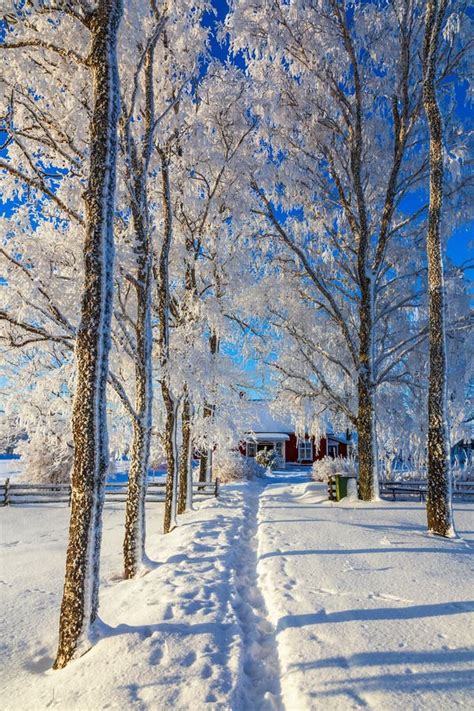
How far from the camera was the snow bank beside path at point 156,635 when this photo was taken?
130 inches

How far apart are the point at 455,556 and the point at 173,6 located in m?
11.7

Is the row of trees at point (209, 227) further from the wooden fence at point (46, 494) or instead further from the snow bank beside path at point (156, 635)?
the wooden fence at point (46, 494)

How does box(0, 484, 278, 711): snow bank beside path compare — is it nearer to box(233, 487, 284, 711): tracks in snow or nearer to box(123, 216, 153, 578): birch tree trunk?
box(233, 487, 284, 711): tracks in snow

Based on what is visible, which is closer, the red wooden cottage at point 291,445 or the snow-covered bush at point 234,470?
the snow-covered bush at point 234,470

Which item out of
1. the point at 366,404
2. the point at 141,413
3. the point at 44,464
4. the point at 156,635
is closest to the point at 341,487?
the point at 366,404

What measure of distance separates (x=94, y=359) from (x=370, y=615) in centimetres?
407

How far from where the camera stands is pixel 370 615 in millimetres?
4547

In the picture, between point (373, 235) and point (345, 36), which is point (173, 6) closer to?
point (345, 36)

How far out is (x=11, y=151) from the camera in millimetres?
8555

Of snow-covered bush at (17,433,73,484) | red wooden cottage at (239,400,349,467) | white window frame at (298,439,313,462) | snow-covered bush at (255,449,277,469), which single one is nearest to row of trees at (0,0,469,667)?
snow-covered bush at (17,433,73,484)

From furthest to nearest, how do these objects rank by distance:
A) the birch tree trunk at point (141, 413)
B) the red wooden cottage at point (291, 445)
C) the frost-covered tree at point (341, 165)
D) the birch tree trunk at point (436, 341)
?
the red wooden cottage at point (291, 445)
the frost-covered tree at point (341, 165)
the birch tree trunk at point (436, 341)
the birch tree trunk at point (141, 413)

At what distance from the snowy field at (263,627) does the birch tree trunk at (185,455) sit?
4.00 meters

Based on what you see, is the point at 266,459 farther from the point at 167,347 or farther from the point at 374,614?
the point at 374,614

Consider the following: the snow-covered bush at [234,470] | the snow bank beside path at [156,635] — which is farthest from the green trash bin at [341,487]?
the snow-covered bush at [234,470]
